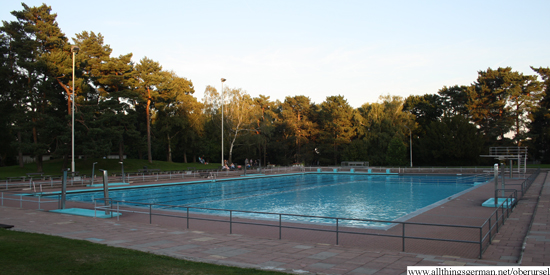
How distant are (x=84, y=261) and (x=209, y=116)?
160 feet

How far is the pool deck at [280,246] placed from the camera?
711cm

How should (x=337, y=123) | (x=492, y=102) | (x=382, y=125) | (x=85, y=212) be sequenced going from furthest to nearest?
(x=337, y=123)
(x=382, y=125)
(x=492, y=102)
(x=85, y=212)

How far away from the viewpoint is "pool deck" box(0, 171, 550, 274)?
7.11 metres

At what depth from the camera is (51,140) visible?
3675 cm

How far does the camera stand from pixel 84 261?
6898mm

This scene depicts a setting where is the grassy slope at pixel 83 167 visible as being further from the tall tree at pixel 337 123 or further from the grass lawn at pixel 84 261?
the grass lawn at pixel 84 261

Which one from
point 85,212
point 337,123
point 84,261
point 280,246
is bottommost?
point 85,212

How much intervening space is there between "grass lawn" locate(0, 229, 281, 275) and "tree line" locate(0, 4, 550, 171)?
2975 centimetres

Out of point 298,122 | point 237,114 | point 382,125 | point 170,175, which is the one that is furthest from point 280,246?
point 298,122

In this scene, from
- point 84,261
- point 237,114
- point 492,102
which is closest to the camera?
point 84,261

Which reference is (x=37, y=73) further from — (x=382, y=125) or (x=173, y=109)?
(x=382, y=125)

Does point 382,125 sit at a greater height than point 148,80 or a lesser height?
lesser

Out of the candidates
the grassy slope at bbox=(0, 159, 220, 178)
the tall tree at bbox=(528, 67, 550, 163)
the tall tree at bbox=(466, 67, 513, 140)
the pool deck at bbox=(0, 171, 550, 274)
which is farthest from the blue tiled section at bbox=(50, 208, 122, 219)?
the tall tree at bbox=(528, 67, 550, 163)

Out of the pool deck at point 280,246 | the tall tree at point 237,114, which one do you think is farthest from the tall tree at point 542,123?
the pool deck at point 280,246
